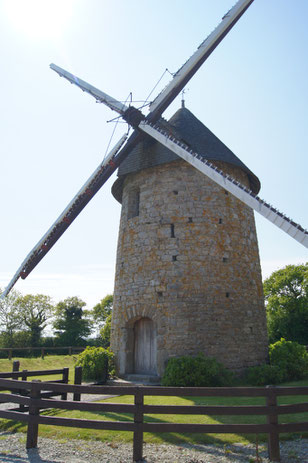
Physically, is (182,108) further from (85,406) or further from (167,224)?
(85,406)

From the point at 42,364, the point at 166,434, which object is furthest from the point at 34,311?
the point at 166,434

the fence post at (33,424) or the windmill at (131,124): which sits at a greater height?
the windmill at (131,124)

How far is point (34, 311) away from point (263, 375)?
31.9 m

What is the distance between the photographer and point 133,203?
13617 mm

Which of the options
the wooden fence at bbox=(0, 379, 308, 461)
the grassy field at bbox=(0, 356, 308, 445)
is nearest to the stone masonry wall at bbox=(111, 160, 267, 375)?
the grassy field at bbox=(0, 356, 308, 445)

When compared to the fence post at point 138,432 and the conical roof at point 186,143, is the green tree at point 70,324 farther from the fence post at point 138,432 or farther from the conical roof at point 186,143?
the fence post at point 138,432

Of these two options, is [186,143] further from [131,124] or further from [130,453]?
[130,453]

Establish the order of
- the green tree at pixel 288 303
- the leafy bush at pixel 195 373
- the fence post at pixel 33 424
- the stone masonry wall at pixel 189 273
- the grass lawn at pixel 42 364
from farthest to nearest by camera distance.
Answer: the green tree at pixel 288 303 < the grass lawn at pixel 42 364 < the stone masonry wall at pixel 189 273 < the leafy bush at pixel 195 373 < the fence post at pixel 33 424

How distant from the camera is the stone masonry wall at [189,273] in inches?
427

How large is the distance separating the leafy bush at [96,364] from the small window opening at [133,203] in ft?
17.1

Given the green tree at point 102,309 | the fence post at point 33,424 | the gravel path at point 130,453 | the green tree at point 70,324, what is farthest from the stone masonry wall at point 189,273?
the green tree at point 102,309

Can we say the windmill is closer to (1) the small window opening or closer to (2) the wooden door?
(1) the small window opening

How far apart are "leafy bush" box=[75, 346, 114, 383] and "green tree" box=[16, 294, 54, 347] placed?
24053 millimetres

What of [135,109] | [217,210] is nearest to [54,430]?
[217,210]
